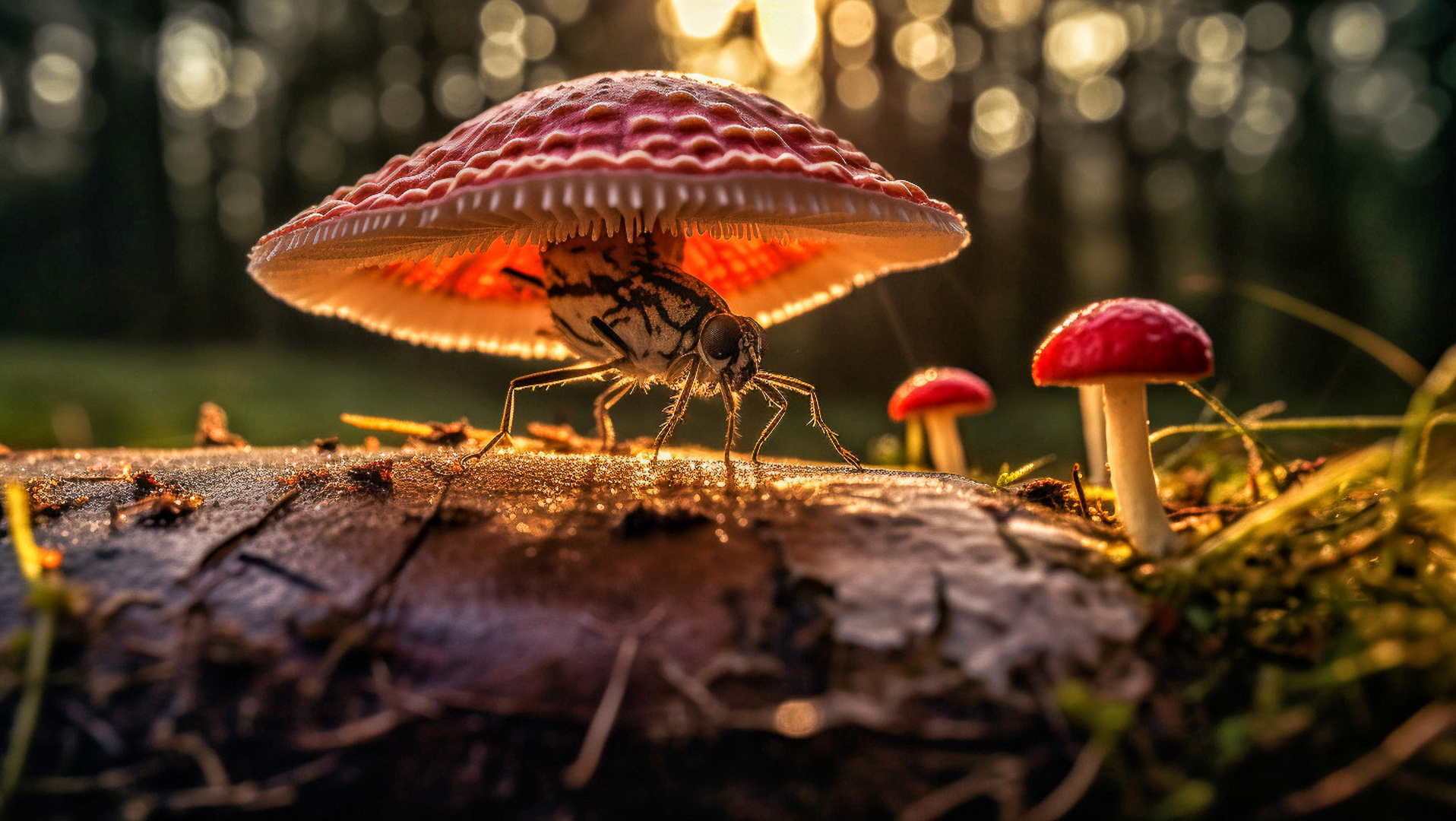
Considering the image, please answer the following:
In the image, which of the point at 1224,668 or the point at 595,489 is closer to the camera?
the point at 1224,668

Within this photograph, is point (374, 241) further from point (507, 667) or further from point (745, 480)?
point (507, 667)

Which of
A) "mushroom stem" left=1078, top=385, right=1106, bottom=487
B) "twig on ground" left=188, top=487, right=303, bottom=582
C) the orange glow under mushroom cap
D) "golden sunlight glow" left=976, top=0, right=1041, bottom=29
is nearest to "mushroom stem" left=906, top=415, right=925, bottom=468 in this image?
"mushroom stem" left=1078, top=385, right=1106, bottom=487

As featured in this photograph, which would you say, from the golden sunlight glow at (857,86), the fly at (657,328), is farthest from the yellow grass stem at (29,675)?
the golden sunlight glow at (857,86)

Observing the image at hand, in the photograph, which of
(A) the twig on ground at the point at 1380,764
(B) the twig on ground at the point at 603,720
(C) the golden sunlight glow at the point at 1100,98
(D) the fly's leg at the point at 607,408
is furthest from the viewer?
(C) the golden sunlight glow at the point at 1100,98

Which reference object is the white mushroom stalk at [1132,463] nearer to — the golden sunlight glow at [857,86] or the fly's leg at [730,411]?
the fly's leg at [730,411]

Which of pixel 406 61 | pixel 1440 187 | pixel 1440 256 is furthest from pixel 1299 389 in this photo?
pixel 406 61

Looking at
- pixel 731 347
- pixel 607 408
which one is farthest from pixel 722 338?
pixel 607 408

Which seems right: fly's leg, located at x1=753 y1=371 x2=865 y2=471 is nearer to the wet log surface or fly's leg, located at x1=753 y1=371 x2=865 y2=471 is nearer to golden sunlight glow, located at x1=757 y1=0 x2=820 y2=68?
the wet log surface
